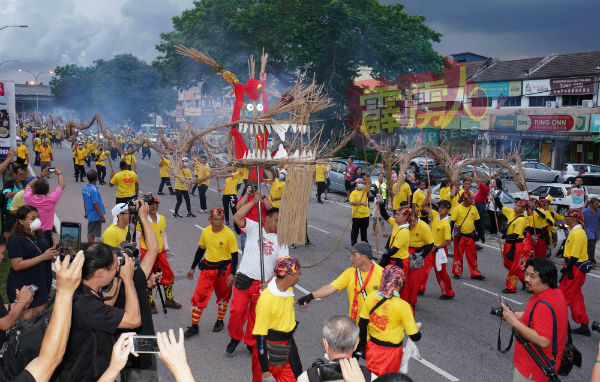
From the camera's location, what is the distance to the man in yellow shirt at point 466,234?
30.8 ft

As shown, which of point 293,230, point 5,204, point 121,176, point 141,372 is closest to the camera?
point 141,372

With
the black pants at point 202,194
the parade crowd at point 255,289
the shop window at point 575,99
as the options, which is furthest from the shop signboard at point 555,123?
the black pants at point 202,194

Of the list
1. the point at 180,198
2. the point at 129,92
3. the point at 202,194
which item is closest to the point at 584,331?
the point at 180,198

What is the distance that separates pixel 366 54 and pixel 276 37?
555cm

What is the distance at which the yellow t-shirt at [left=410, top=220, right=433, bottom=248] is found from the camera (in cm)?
775

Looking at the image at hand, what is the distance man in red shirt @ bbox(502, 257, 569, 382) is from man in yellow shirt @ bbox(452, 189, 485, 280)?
524cm

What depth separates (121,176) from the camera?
1134cm

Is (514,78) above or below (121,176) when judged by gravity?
above

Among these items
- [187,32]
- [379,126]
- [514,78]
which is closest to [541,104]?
[514,78]

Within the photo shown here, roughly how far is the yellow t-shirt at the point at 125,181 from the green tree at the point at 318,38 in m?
16.0

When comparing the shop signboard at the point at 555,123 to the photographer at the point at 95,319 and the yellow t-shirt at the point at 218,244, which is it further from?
the photographer at the point at 95,319

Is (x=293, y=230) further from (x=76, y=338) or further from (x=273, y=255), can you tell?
(x=76, y=338)

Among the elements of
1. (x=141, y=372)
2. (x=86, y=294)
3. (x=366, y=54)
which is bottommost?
(x=141, y=372)

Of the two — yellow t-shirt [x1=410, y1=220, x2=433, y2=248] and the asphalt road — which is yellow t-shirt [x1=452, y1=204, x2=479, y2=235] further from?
yellow t-shirt [x1=410, y1=220, x2=433, y2=248]
